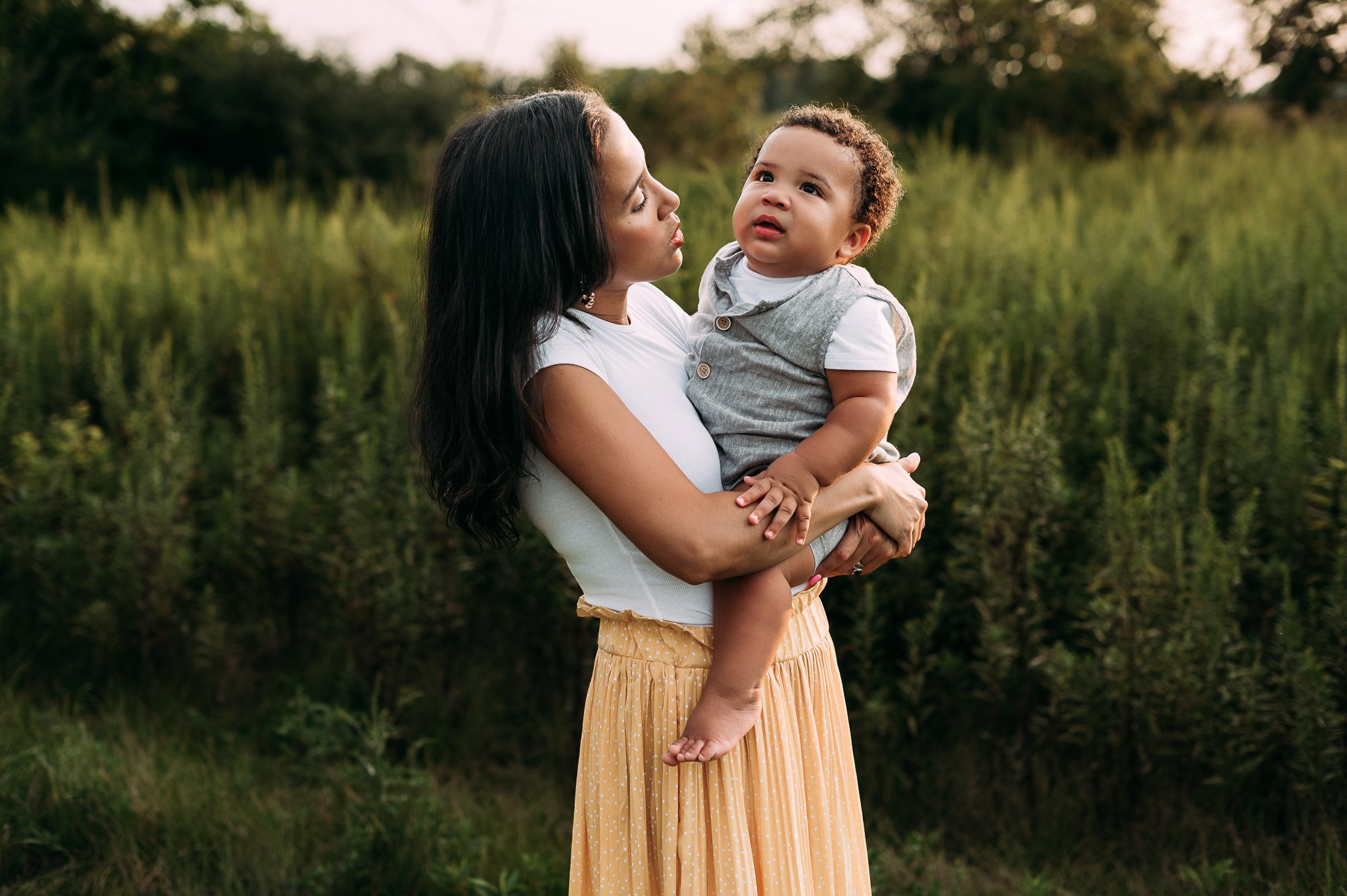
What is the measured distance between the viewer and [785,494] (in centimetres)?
154

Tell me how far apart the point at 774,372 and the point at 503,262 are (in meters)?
0.48

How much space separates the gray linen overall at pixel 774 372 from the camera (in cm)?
165

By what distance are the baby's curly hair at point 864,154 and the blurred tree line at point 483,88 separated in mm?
9465

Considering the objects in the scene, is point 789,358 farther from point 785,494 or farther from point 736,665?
point 736,665

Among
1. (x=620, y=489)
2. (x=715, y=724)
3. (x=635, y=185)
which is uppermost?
(x=635, y=185)

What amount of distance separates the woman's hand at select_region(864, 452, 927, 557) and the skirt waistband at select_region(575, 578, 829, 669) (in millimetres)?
180

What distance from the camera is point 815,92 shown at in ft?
48.3

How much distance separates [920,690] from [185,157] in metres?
13.0

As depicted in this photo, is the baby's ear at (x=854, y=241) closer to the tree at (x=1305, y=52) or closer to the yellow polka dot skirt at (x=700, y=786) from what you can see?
the yellow polka dot skirt at (x=700, y=786)

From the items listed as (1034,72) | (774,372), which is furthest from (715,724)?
(1034,72)

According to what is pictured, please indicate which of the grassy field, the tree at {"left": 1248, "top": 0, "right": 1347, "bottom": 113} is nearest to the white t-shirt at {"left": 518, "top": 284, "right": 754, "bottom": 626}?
the grassy field

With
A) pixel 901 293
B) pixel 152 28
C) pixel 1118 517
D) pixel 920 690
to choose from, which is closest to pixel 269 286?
pixel 901 293

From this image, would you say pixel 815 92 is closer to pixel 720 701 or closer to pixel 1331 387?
pixel 1331 387

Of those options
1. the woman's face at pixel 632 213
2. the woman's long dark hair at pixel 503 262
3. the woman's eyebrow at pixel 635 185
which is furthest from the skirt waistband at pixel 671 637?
the woman's eyebrow at pixel 635 185
